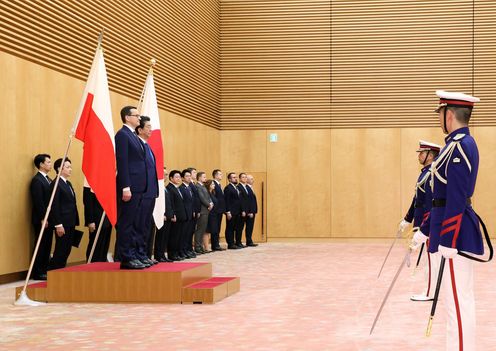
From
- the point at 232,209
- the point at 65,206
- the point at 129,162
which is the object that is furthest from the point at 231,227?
the point at 129,162

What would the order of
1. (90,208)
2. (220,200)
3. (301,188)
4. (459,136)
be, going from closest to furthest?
(459,136)
(90,208)
(220,200)
(301,188)

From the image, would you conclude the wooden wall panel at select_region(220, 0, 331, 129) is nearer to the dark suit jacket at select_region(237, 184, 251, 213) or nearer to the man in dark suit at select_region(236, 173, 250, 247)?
the man in dark suit at select_region(236, 173, 250, 247)

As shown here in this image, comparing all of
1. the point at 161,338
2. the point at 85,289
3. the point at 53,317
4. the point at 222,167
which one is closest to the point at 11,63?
the point at 85,289

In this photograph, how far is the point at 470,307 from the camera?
3.83m

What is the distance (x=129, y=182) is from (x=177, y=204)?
474 centimetres

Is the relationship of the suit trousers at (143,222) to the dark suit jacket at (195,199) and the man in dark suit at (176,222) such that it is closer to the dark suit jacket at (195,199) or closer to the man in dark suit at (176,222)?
the man in dark suit at (176,222)

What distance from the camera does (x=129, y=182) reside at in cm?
715

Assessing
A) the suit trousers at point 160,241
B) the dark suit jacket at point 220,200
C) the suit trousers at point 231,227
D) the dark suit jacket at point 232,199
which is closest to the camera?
the suit trousers at point 160,241

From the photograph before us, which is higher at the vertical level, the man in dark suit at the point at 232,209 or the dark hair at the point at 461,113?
the dark hair at the point at 461,113

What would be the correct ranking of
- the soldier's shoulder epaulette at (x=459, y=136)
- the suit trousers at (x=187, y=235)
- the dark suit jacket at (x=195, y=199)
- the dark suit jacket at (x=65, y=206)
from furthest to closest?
1. the dark suit jacket at (x=195, y=199)
2. the suit trousers at (x=187, y=235)
3. the dark suit jacket at (x=65, y=206)
4. the soldier's shoulder epaulette at (x=459, y=136)

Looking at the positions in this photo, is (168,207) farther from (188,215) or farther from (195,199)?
(195,199)

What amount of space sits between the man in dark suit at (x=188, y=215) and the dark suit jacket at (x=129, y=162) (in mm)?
4881

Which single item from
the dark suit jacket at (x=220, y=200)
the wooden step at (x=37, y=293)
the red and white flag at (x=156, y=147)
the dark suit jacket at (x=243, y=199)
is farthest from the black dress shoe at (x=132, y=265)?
the dark suit jacket at (x=243, y=199)

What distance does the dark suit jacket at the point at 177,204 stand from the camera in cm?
1182
